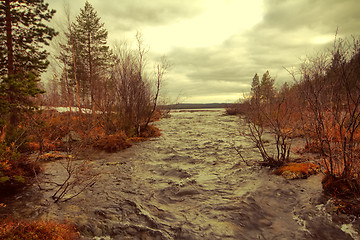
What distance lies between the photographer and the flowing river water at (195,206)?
11.8 ft

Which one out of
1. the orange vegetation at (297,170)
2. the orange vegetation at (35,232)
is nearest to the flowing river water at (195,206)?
the orange vegetation at (297,170)

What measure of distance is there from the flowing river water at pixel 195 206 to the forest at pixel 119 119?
41cm

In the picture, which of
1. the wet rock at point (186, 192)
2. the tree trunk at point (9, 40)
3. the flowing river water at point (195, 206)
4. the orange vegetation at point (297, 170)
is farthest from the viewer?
the tree trunk at point (9, 40)

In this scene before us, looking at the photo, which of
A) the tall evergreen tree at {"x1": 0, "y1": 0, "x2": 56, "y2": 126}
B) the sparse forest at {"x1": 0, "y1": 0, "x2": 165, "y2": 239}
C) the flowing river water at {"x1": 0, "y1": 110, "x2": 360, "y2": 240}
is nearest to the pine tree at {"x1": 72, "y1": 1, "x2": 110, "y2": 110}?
the sparse forest at {"x1": 0, "y1": 0, "x2": 165, "y2": 239}

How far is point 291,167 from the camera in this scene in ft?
20.7

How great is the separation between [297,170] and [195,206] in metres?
3.74

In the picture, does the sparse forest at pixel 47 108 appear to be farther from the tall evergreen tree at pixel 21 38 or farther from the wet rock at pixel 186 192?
the wet rock at pixel 186 192

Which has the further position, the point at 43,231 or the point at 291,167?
the point at 291,167

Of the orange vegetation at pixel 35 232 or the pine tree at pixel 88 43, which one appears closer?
the orange vegetation at pixel 35 232

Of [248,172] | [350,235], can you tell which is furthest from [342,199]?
[248,172]

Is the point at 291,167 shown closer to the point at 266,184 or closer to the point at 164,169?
the point at 266,184

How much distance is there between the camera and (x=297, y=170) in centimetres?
604

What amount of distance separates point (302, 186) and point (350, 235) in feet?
6.75

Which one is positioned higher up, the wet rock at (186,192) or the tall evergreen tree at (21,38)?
the tall evergreen tree at (21,38)
